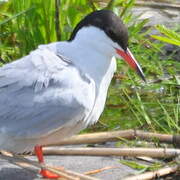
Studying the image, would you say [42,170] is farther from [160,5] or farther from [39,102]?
[160,5]

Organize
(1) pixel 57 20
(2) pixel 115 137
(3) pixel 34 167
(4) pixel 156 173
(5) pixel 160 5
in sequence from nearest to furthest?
(4) pixel 156 173 < (3) pixel 34 167 < (2) pixel 115 137 < (1) pixel 57 20 < (5) pixel 160 5

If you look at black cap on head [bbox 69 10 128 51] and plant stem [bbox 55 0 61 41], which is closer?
black cap on head [bbox 69 10 128 51]

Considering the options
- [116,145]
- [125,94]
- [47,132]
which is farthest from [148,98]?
[47,132]

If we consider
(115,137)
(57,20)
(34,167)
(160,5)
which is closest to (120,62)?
(57,20)

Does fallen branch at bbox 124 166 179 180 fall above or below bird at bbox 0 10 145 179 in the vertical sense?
below

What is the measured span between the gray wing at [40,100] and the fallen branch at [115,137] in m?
0.44

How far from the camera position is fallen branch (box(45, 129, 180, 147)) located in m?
3.59

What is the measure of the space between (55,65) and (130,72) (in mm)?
1056

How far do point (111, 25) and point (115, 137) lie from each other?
2.18 ft

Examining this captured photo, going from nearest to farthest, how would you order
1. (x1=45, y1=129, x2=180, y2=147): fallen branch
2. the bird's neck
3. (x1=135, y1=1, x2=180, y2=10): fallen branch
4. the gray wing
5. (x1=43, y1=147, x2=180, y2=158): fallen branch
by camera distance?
1. the gray wing
2. the bird's neck
3. (x1=43, y1=147, x2=180, y2=158): fallen branch
4. (x1=45, y1=129, x2=180, y2=147): fallen branch
5. (x1=135, y1=1, x2=180, y2=10): fallen branch

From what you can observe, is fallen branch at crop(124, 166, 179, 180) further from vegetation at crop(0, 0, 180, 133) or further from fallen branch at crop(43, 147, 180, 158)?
vegetation at crop(0, 0, 180, 133)

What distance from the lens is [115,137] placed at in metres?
3.61

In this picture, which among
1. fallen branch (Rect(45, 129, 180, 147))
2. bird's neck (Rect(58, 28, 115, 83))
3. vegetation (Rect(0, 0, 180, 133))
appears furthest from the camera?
vegetation (Rect(0, 0, 180, 133))

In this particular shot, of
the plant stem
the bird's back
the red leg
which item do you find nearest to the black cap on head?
the bird's back
